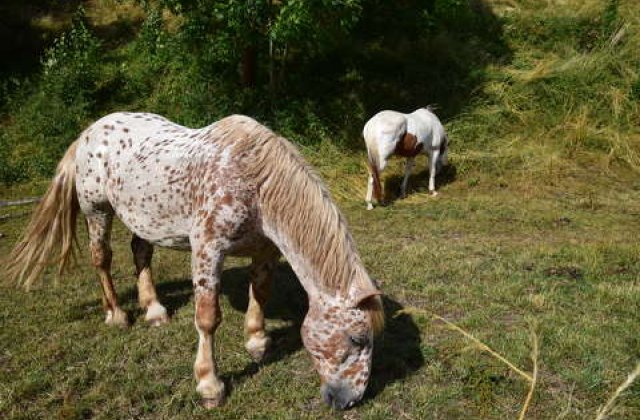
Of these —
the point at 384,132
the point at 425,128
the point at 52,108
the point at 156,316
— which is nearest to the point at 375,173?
the point at 384,132

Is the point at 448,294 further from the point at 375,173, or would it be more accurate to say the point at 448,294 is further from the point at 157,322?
the point at 375,173

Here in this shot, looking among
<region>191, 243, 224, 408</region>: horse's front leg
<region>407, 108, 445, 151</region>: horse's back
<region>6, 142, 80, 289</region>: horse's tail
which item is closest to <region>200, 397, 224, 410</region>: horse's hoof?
<region>191, 243, 224, 408</region>: horse's front leg

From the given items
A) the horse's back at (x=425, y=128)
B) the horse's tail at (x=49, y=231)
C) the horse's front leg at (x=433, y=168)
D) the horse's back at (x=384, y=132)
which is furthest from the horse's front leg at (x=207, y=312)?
the horse's front leg at (x=433, y=168)

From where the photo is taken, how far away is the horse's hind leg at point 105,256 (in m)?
4.17

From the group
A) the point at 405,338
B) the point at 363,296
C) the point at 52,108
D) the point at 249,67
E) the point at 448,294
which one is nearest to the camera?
the point at 363,296

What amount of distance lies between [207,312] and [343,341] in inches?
38.8

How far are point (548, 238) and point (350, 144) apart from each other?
497cm

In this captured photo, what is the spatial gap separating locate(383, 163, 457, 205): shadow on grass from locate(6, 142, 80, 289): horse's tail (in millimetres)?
5602

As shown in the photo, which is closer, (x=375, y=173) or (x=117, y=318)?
(x=117, y=318)

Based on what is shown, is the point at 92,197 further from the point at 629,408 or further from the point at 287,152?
the point at 629,408

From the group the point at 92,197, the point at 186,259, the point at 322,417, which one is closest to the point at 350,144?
the point at 186,259

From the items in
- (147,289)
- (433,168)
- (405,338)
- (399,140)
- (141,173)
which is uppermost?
(141,173)

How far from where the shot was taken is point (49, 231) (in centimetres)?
432

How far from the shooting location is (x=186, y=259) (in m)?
5.99
